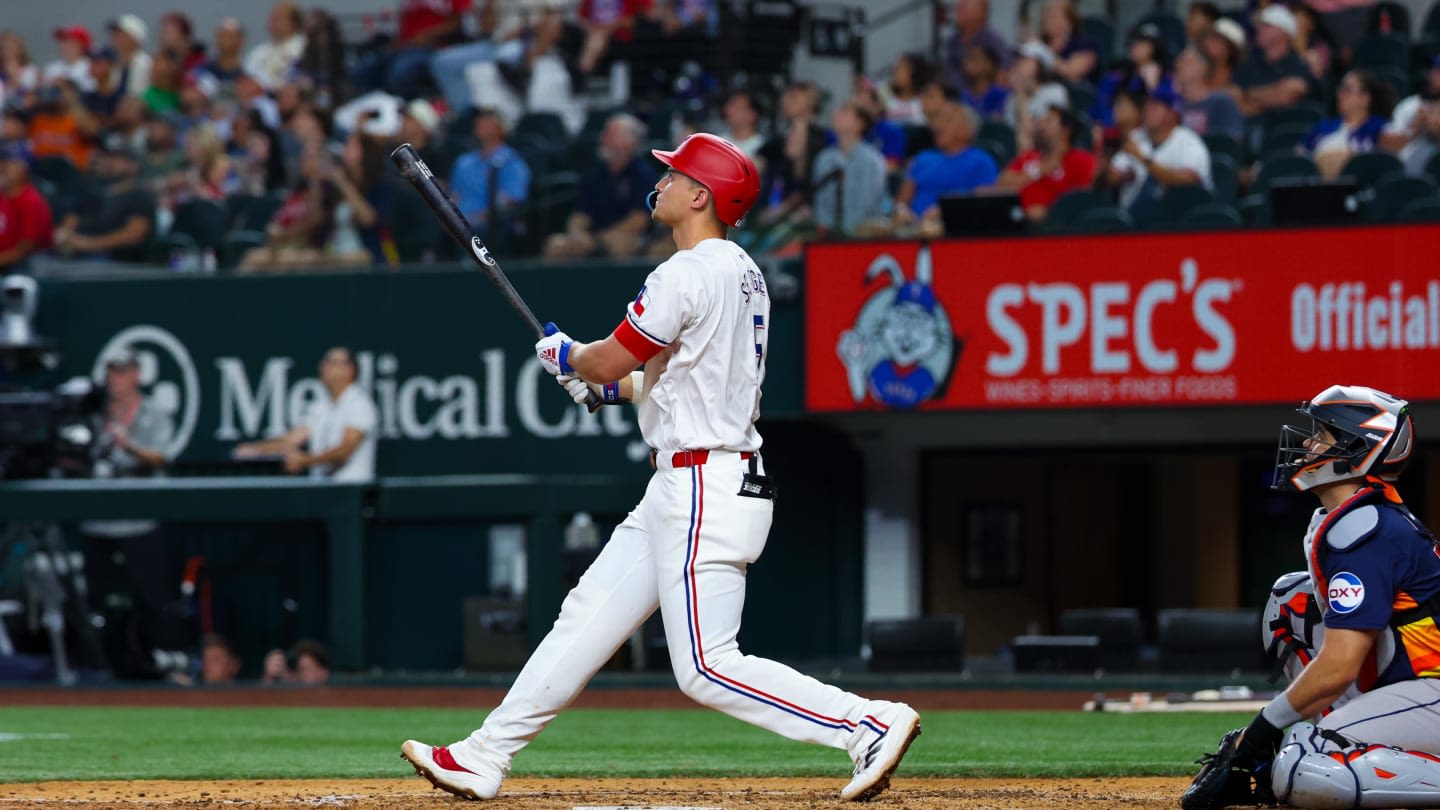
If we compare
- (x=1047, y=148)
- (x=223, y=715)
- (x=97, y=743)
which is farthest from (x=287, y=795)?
(x=1047, y=148)

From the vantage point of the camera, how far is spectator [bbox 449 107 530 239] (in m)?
15.7

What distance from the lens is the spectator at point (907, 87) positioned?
15859 millimetres

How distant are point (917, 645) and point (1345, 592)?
8.33 m

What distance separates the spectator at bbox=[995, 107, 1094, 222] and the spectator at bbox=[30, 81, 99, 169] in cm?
819

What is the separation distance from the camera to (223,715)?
11.9 m

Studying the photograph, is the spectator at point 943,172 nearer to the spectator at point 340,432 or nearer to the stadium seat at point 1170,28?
the stadium seat at point 1170,28

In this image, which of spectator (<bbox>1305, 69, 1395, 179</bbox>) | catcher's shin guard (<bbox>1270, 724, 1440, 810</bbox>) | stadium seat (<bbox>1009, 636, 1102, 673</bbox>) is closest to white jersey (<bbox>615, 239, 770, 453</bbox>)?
catcher's shin guard (<bbox>1270, 724, 1440, 810</bbox>)

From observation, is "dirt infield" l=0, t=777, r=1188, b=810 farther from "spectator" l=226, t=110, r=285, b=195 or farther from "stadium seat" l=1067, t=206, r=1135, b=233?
"spectator" l=226, t=110, r=285, b=195

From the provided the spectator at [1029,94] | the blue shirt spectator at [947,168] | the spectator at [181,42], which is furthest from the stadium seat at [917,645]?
the spectator at [181,42]

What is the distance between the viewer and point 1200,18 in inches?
604

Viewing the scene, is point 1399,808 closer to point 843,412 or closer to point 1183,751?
point 1183,751

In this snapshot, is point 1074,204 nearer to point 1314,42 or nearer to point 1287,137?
point 1287,137

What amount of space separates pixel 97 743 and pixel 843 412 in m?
6.32

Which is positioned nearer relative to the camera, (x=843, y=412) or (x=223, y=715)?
(x=223, y=715)
